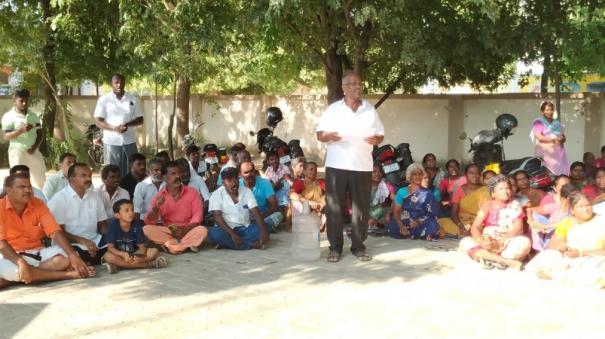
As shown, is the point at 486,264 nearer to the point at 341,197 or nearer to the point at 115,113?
the point at 341,197

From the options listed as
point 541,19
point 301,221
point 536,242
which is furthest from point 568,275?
point 541,19

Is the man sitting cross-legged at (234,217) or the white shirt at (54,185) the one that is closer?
the white shirt at (54,185)

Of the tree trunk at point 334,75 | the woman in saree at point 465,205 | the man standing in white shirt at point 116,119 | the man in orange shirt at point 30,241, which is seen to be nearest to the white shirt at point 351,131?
the woman in saree at point 465,205

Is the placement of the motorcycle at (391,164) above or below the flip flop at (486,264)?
above

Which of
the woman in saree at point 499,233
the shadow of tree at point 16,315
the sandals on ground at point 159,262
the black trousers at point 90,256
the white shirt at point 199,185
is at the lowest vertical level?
the shadow of tree at point 16,315

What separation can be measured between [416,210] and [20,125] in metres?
4.78

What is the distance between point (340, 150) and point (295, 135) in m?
11.8

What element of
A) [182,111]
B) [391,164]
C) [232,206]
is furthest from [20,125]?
[182,111]

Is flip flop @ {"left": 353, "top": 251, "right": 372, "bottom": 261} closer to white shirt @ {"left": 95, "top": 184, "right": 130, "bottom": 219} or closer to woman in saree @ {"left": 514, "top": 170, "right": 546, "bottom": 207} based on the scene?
woman in saree @ {"left": 514, "top": 170, "right": 546, "bottom": 207}

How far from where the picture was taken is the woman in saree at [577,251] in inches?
221

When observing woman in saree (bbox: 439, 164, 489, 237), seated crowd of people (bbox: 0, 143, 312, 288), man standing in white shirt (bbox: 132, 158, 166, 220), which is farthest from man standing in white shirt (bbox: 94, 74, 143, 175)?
woman in saree (bbox: 439, 164, 489, 237)

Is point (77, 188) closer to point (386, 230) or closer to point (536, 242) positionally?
point (386, 230)

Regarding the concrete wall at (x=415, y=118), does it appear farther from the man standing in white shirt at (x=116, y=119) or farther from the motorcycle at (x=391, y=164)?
the man standing in white shirt at (x=116, y=119)

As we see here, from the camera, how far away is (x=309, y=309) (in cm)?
509
